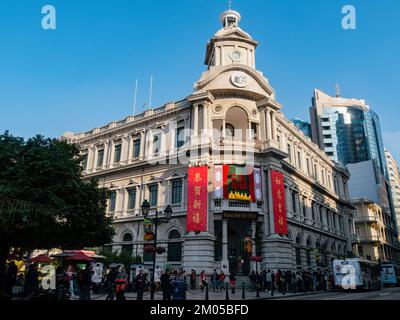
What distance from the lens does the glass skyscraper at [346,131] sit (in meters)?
107

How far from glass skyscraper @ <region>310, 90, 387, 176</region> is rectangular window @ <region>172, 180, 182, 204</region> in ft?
289

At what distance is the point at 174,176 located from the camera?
32125 millimetres

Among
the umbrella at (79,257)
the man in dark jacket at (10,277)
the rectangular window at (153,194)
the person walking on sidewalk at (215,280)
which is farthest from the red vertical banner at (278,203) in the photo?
the man in dark jacket at (10,277)

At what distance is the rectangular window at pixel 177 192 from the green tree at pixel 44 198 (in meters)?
10.6

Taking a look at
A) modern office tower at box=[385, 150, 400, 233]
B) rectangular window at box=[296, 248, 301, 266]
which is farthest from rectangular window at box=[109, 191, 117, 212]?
modern office tower at box=[385, 150, 400, 233]

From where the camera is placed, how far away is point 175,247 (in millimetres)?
29859

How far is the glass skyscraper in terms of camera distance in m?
107

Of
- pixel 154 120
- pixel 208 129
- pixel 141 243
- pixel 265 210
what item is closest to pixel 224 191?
pixel 265 210

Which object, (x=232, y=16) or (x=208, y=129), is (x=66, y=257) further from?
(x=232, y=16)

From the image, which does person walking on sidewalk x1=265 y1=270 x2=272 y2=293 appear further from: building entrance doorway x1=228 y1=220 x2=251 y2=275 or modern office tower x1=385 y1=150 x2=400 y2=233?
modern office tower x1=385 y1=150 x2=400 y2=233

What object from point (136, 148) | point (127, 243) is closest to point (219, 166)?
point (136, 148)

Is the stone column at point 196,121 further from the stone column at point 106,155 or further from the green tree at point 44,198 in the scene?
the stone column at point 106,155
